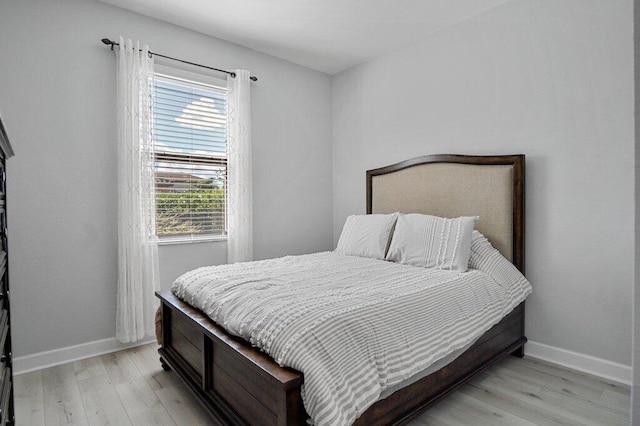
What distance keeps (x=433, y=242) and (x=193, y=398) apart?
187 cm

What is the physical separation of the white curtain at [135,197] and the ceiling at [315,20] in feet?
1.68

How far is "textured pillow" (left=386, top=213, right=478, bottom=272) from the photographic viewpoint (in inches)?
97.0

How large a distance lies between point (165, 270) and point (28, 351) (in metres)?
1.02

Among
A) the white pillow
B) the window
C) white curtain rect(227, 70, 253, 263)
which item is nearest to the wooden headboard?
the white pillow

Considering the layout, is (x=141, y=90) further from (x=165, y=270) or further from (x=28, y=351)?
(x=28, y=351)

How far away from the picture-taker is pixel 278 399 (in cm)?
129

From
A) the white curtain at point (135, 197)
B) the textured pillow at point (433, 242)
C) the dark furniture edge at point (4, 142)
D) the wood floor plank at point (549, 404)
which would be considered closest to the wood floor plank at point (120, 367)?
the white curtain at point (135, 197)

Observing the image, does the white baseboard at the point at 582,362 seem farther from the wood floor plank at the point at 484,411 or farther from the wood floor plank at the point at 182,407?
the wood floor plank at the point at 182,407

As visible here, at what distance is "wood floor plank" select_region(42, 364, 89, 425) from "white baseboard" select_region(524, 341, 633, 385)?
292cm

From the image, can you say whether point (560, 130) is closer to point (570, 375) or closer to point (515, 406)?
point (570, 375)

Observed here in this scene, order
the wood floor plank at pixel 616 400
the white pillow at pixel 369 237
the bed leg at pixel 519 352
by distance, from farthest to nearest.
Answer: the white pillow at pixel 369 237 → the bed leg at pixel 519 352 → the wood floor plank at pixel 616 400

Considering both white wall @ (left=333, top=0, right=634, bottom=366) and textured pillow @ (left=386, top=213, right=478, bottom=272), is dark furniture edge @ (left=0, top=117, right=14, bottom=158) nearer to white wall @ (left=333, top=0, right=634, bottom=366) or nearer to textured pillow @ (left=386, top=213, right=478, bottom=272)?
textured pillow @ (left=386, top=213, right=478, bottom=272)

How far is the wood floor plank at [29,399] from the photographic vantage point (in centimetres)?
188

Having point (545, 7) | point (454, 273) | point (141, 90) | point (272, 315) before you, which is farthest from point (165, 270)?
point (545, 7)
